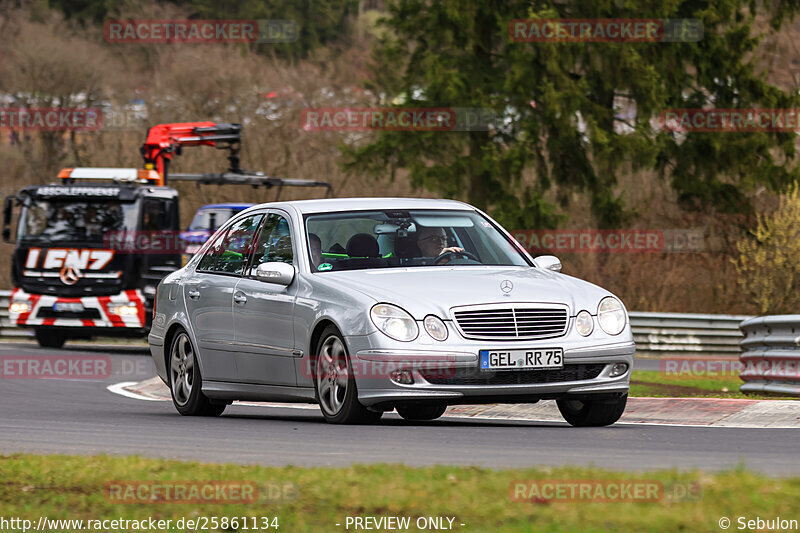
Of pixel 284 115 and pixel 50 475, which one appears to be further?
pixel 284 115

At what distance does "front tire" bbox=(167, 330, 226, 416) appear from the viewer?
12.5 metres

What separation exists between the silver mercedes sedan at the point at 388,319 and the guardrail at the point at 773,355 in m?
4.59

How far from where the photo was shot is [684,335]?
31812 mm

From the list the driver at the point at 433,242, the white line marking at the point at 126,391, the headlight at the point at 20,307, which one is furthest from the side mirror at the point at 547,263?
the headlight at the point at 20,307

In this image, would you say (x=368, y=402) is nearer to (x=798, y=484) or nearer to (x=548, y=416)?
(x=548, y=416)

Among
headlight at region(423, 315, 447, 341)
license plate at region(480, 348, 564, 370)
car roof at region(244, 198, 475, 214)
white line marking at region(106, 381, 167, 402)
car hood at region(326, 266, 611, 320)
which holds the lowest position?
white line marking at region(106, 381, 167, 402)

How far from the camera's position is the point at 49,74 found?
163 ft

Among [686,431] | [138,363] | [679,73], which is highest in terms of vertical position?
[679,73]

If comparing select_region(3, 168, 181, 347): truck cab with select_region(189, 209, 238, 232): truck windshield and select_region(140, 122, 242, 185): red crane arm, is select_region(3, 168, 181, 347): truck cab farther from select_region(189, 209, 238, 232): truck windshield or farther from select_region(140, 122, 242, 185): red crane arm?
select_region(189, 209, 238, 232): truck windshield

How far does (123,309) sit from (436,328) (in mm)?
16558

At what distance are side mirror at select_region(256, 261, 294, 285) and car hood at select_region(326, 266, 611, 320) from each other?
1.09 ft

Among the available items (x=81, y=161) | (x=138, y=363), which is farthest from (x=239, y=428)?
(x=81, y=161)

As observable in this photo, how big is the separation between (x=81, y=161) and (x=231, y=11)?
19.4 meters

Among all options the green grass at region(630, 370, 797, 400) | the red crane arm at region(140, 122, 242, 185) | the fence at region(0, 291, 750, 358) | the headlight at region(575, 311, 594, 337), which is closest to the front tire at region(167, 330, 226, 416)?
the headlight at region(575, 311, 594, 337)
